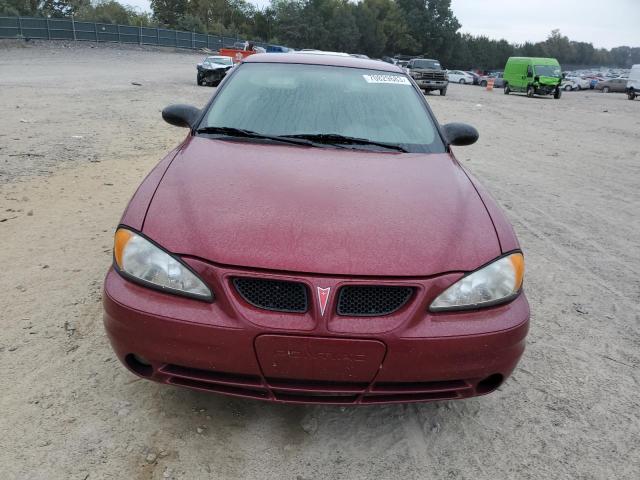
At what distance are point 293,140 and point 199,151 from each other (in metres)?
0.54

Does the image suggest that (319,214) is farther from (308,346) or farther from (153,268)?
(153,268)

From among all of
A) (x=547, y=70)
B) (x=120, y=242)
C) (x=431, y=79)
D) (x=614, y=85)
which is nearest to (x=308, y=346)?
(x=120, y=242)

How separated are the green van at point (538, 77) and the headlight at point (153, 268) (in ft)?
108

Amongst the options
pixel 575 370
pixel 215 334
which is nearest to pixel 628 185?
pixel 575 370

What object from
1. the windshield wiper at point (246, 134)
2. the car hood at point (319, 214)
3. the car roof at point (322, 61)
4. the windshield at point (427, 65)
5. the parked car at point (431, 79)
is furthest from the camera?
the windshield at point (427, 65)

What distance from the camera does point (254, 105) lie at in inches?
125

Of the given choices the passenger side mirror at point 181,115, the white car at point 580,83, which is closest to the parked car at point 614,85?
the white car at point 580,83

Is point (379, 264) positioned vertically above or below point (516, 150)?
above

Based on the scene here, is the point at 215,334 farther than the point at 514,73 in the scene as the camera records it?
No

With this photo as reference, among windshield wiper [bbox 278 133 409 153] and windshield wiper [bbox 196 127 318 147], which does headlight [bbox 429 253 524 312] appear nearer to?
windshield wiper [bbox 278 133 409 153]

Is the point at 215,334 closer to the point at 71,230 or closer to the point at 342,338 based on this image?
the point at 342,338

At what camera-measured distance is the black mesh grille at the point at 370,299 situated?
1.90m

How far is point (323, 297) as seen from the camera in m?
1.86

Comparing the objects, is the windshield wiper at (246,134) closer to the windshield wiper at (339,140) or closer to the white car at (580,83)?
the windshield wiper at (339,140)
